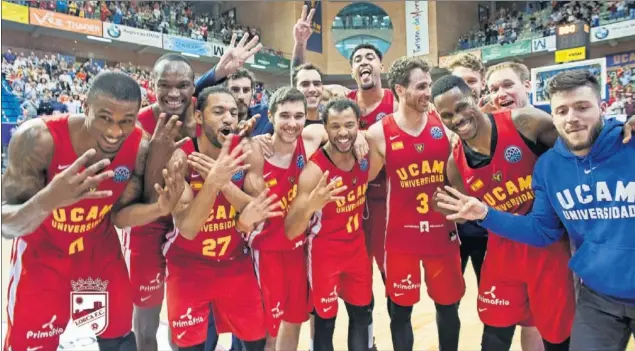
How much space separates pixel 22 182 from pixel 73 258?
525 mm

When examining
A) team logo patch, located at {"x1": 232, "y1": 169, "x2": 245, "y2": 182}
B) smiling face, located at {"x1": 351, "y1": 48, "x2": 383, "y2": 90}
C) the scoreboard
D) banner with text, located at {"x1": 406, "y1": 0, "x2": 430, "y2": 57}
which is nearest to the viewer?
team logo patch, located at {"x1": 232, "y1": 169, "x2": 245, "y2": 182}

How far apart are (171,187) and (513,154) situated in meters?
2.00

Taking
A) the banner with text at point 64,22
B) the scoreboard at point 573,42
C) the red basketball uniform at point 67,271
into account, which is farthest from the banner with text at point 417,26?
the red basketball uniform at point 67,271

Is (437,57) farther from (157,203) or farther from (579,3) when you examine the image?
(157,203)

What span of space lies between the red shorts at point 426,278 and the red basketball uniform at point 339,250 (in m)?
0.18

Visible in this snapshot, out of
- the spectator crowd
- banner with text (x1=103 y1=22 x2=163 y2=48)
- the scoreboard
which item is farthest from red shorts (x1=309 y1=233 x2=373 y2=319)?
the spectator crowd

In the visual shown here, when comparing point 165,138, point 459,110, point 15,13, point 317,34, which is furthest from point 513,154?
point 317,34

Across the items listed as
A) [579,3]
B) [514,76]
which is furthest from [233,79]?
[579,3]

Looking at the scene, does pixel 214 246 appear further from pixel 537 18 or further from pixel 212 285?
pixel 537 18

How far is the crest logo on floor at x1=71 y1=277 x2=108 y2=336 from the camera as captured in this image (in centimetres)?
268

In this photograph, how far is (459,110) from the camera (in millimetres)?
2895

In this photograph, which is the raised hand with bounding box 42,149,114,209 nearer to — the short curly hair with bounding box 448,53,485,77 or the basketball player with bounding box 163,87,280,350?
the basketball player with bounding box 163,87,280,350

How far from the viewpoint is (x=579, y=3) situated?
22547 millimetres

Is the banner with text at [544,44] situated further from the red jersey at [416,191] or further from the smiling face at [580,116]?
the smiling face at [580,116]
